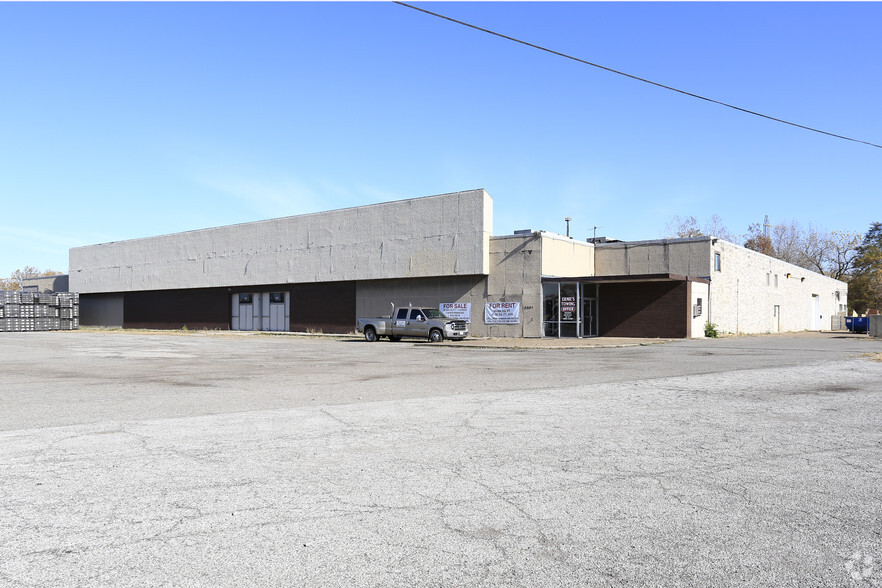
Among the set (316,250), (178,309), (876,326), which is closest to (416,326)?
(316,250)

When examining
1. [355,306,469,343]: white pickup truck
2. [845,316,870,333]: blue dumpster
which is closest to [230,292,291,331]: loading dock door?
[355,306,469,343]: white pickup truck

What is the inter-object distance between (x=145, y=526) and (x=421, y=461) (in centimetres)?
266

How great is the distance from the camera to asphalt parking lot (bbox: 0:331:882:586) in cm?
390

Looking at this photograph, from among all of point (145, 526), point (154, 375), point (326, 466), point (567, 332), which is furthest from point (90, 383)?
point (567, 332)

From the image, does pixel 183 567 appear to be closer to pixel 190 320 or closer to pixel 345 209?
pixel 345 209

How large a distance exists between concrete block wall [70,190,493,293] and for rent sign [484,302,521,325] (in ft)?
6.66

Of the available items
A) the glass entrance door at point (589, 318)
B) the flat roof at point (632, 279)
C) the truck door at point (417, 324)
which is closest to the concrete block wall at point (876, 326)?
the flat roof at point (632, 279)

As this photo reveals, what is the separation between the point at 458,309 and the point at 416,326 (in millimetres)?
6161

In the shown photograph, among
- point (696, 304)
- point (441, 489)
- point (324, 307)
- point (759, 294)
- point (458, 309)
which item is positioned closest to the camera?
point (441, 489)

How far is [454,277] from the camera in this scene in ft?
129

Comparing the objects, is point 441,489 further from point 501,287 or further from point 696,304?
point 696,304

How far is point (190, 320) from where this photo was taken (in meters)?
54.6

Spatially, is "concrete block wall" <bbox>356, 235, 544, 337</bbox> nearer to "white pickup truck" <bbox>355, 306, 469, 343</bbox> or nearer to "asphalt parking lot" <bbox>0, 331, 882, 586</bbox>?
"white pickup truck" <bbox>355, 306, 469, 343</bbox>

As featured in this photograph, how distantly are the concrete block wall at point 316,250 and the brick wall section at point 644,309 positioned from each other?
23.6ft
